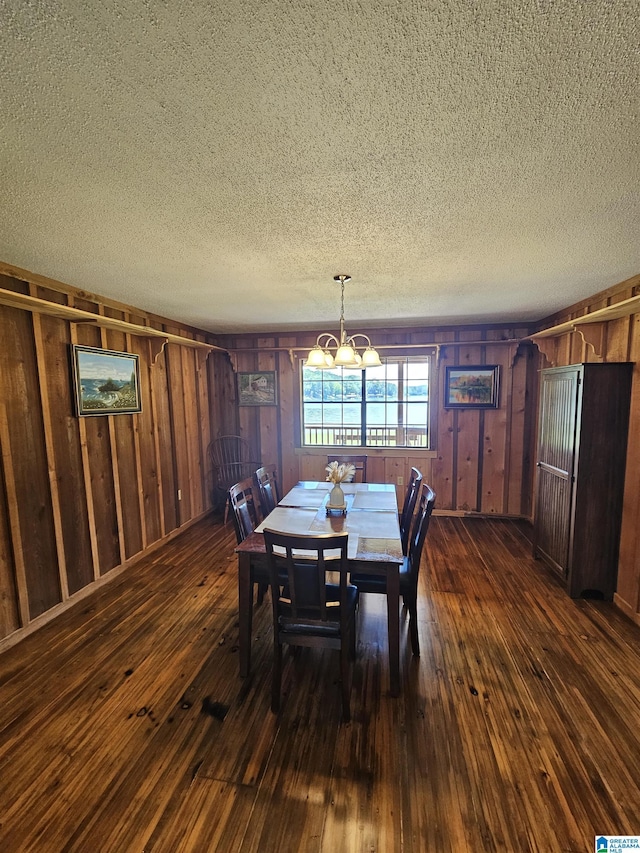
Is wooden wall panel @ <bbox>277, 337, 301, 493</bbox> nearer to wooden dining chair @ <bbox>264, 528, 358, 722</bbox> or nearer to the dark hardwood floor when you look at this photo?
the dark hardwood floor

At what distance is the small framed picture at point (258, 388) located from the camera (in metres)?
5.08

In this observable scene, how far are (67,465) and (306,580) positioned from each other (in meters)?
2.22

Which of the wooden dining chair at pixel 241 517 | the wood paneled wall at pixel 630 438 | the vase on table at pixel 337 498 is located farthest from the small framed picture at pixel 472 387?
the wooden dining chair at pixel 241 517

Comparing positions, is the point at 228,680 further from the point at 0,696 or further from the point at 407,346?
the point at 407,346

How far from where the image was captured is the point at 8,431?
2322 millimetres

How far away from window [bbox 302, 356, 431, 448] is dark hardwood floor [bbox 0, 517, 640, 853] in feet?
8.35

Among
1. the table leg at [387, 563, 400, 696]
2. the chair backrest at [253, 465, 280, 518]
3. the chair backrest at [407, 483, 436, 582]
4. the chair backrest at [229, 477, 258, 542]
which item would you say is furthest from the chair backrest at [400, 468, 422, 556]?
the chair backrest at [229, 477, 258, 542]

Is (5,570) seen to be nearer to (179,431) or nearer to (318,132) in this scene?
(179,431)

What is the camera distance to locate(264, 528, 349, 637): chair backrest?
1.65 m

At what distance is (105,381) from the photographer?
10.1 ft

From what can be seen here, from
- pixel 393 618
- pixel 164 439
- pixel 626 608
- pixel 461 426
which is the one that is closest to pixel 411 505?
pixel 393 618

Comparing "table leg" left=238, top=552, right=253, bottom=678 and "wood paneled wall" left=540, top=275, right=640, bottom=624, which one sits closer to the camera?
"table leg" left=238, top=552, right=253, bottom=678

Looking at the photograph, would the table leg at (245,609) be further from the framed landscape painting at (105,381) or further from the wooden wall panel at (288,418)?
the wooden wall panel at (288,418)

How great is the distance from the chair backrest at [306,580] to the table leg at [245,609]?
229 millimetres
